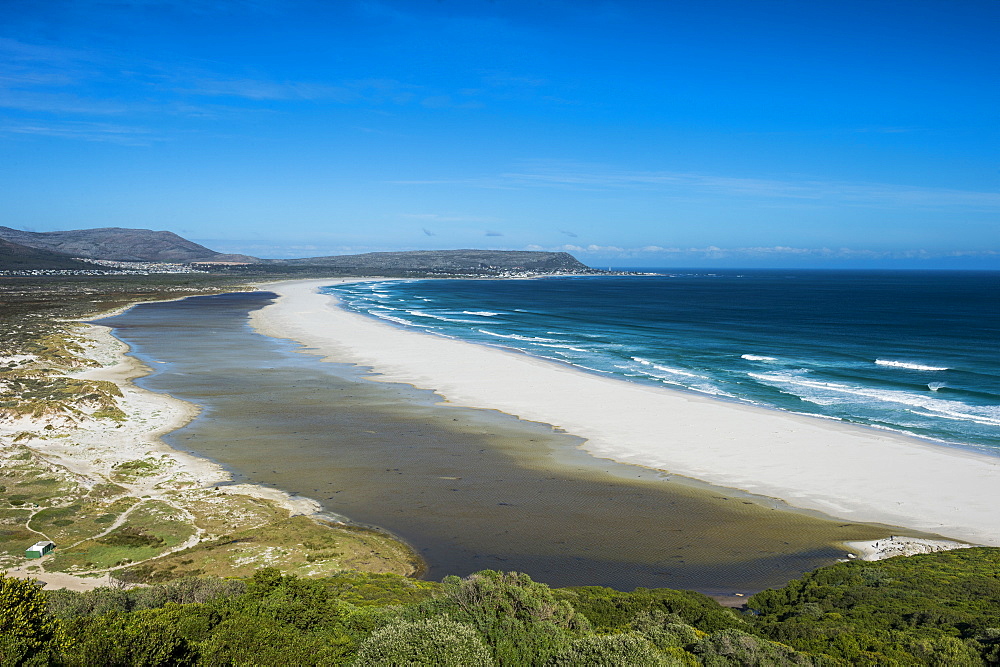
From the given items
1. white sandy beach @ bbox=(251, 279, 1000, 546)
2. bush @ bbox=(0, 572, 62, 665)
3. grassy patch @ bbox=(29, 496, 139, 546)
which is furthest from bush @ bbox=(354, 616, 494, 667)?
white sandy beach @ bbox=(251, 279, 1000, 546)

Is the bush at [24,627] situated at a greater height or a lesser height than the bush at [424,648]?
greater

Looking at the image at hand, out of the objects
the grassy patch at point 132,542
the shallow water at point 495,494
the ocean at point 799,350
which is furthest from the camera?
the ocean at point 799,350

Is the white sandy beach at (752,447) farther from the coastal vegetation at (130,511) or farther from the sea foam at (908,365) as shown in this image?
the sea foam at (908,365)

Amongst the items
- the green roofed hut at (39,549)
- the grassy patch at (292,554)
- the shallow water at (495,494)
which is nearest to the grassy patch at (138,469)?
the shallow water at (495,494)

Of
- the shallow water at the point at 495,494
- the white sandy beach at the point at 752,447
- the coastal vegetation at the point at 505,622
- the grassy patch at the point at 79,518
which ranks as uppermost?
the coastal vegetation at the point at 505,622

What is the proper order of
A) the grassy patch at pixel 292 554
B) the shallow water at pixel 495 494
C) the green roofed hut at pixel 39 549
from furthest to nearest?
the shallow water at pixel 495 494 < the green roofed hut at pixel 39 549 < the grassy patch at pixel 292 554

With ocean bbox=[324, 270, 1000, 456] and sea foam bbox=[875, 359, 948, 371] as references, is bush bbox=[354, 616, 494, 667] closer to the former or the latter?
ocean bbox=[324, 270, 1000, 456]

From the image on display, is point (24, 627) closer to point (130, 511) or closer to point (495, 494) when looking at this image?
point (130, 511)
